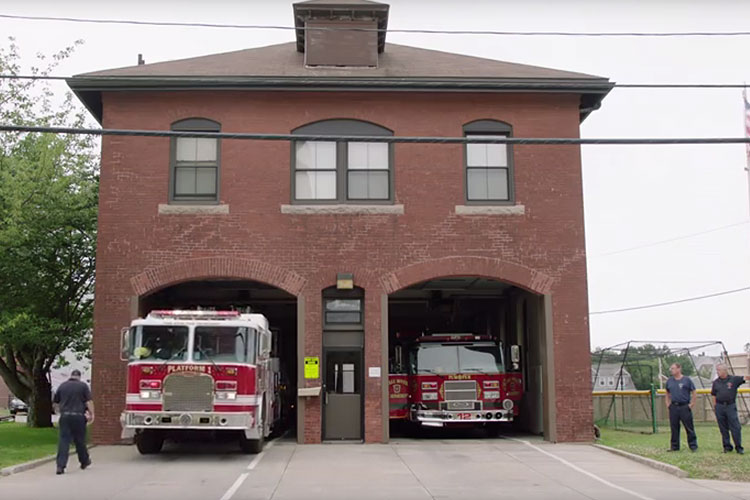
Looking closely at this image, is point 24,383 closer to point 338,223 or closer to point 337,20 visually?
point 338,223

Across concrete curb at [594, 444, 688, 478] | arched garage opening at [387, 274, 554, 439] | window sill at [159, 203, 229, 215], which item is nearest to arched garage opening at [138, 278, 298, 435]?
window sill at [159, 203, 229, 215]

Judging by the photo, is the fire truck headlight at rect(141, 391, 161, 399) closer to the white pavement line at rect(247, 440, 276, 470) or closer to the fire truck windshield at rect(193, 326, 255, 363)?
the fire truck windshield at rect(193, 326, 255, 363)

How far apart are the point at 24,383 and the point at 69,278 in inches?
223

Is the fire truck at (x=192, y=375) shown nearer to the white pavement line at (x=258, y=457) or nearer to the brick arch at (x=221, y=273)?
the white pavement line at (x=258, y=457)

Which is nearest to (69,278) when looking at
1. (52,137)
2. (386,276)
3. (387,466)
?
(52,137)

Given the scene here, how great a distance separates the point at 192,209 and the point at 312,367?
4.61m

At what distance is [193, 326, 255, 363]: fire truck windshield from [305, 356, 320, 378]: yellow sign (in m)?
3.56

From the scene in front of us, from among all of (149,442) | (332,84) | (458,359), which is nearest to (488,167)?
(332,84)

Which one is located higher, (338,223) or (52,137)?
(52,137)

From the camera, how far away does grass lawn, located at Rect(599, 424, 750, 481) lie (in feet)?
48.8

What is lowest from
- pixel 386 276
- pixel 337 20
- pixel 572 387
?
pixel 572 387

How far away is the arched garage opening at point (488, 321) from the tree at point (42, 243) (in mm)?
8321

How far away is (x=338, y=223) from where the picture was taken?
20891mm

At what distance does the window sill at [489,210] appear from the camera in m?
21.0
